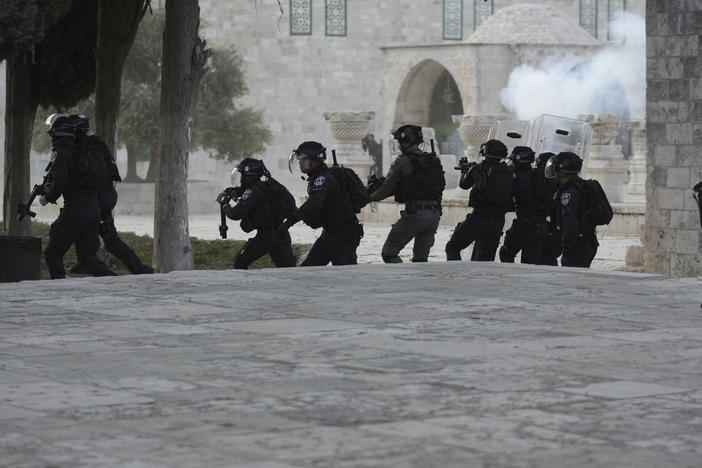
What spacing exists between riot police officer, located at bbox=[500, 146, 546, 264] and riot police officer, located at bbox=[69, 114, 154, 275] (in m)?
3.04

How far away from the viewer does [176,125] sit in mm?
15516

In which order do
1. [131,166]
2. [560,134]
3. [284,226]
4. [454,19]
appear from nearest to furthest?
[284,226] < [560,134] < [131,166] < [454,19]

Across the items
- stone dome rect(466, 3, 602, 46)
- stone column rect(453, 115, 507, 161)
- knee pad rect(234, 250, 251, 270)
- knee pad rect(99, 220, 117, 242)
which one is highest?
stone dome rect(466, 3, 602, 46)

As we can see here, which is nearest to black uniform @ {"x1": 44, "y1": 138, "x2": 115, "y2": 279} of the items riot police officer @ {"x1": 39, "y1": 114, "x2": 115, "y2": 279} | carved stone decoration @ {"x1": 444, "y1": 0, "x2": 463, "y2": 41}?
riot police officer @ {"x1": 39, "y1": 114, "x2": 115, "y2": 279}

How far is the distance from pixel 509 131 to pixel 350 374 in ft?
41.6

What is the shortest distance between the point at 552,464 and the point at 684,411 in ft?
3.67

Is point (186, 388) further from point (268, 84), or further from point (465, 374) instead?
point (268, 84)

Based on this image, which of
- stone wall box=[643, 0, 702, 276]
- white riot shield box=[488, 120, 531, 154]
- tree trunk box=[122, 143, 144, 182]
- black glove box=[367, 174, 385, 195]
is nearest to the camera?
black glove box=[367, 174, 385, 195]

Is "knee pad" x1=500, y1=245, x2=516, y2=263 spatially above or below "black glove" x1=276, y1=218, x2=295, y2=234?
below

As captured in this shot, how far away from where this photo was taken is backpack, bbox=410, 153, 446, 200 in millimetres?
13234

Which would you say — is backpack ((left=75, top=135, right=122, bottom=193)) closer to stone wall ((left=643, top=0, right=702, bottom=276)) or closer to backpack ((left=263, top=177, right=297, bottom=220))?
backpack ((left=263, top=177, right=297, bottom=220))

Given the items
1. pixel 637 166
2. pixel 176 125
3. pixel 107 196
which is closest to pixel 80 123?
pixel 107 196

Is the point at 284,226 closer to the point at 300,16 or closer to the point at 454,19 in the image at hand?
the point at 300,16

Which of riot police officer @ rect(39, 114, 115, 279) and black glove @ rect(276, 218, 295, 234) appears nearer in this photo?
riot police officer @ rect(39, 114, 115, 279)
